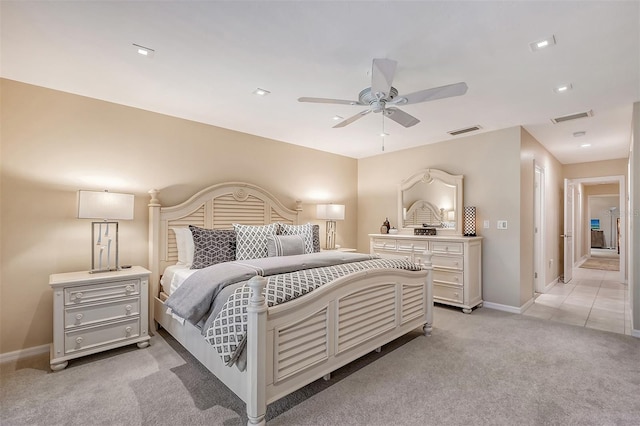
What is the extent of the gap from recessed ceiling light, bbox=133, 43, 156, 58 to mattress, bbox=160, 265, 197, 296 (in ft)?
6.15

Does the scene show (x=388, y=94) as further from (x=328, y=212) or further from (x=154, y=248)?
(x=154, y=248)

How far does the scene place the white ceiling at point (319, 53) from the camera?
1826mm

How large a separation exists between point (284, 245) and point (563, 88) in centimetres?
318

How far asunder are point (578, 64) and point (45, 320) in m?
5.20

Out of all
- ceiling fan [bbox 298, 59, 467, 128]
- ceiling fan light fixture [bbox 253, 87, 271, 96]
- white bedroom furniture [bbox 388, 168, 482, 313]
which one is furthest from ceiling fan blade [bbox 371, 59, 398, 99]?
white bedroom furniture [bbox 388, 168, 482, 313]

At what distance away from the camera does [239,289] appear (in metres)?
2.00

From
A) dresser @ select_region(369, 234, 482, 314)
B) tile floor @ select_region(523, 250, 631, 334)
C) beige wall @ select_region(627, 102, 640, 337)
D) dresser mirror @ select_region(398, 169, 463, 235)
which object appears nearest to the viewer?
beige wall @ select_region(627, 102, 640, 337)

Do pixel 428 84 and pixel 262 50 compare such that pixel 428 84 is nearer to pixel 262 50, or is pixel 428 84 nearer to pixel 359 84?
pixel 359 84

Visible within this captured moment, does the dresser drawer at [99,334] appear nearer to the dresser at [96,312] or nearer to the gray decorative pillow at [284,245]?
the dresser at [96,312]

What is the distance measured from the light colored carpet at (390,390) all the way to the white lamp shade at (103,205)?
129 cm

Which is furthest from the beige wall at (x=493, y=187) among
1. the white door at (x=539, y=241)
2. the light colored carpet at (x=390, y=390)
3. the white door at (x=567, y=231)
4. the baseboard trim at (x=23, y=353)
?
the baseboard trim at (x=23, y=353)

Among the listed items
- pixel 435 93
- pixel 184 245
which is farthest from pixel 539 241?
pixel 184 245

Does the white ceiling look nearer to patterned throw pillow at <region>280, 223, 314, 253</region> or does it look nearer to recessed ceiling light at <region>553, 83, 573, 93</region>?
recessed ceiling light at <region>553, 83, 573, 93</region>

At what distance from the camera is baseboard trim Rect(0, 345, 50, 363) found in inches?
104
